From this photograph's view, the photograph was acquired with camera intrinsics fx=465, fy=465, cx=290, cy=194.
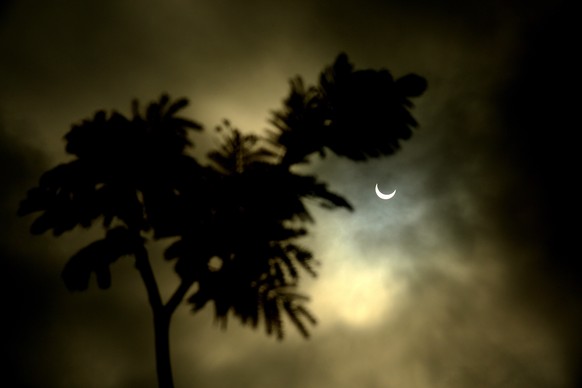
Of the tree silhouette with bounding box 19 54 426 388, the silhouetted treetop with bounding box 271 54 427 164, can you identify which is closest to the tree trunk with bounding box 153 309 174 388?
the tree silhouette with bounding box 19 54 426 388

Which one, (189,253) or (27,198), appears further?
(27,198)

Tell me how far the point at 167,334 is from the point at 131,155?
3008 mm

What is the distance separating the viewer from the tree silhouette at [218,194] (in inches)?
277

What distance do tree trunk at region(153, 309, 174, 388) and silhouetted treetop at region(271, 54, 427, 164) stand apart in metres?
3.37

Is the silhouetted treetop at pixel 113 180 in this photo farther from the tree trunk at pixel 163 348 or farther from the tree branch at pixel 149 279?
the tree trunk at pixel 163 348

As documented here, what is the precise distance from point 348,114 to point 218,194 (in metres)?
2.50

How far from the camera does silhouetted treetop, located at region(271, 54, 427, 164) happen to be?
751 cm

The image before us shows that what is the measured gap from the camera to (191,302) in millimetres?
7250

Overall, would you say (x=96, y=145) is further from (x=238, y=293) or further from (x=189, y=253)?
(x=238, y=293)

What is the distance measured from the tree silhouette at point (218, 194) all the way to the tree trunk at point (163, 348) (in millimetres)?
16

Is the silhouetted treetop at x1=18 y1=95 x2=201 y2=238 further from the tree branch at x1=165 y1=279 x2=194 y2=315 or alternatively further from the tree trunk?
the tree trunk

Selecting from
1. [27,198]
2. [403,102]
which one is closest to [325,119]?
[403,102]

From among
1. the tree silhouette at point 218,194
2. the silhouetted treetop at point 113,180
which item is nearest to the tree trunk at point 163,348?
the tree silhouette at point 218,194

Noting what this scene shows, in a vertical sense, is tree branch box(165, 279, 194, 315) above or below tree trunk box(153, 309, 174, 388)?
above
